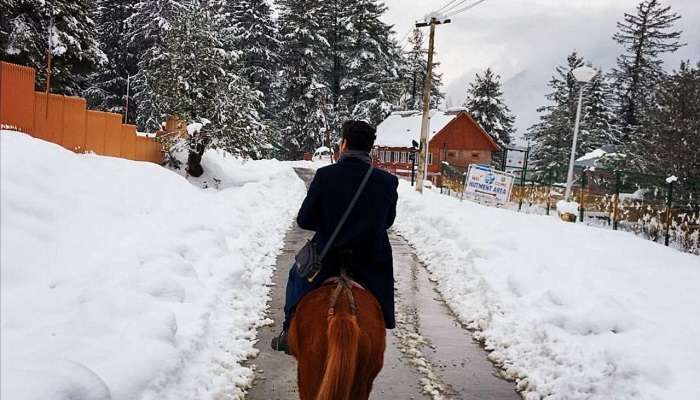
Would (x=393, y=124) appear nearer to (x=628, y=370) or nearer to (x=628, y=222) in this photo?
(x=628, y=222)

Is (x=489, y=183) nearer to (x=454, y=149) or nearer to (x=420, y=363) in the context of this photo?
(x=420, y=363)

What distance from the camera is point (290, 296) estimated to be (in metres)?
3.65

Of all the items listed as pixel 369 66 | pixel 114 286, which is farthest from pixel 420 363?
pixel 369 66

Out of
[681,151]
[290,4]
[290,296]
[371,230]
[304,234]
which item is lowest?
[304,234]

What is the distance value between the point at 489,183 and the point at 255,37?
36.7 m

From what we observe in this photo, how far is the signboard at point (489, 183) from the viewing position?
730 inches

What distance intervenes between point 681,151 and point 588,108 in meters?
31.7

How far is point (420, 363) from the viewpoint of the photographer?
18.7 feet

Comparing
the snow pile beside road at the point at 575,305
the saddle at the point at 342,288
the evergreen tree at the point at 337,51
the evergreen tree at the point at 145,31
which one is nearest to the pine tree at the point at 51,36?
the evergreen tree at the point at 145,31

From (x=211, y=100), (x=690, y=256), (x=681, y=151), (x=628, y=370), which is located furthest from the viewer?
(x=211, y=100)

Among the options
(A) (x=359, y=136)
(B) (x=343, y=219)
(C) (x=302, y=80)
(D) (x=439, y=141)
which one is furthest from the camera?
(C) (x=302, y=80)

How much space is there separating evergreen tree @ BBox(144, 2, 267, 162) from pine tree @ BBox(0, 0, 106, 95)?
9.59ft

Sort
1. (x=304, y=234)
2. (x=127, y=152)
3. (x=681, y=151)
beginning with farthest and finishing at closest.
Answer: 1. (x=681, y=151)
2. (x=127, y=152)
3. (x=304, y=234)

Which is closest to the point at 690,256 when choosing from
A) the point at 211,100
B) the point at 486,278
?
the point at 486,278
